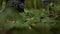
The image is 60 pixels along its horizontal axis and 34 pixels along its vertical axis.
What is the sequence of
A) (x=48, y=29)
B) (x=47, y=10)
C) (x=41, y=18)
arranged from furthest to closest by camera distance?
(x=47, y=10) → (x=41, y=18) → (x=48, y=29)

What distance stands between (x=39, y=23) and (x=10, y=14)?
0.43 metres

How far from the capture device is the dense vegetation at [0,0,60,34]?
1881 mm

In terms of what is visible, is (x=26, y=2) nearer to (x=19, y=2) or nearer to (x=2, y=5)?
(x=19, y=2)

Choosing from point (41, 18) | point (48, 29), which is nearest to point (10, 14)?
point (41, 18)

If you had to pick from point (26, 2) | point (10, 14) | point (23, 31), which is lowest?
point (23, 31)

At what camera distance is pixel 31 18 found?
Answer: 2.04m

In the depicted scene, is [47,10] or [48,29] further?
[47,10]

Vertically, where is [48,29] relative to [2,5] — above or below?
below

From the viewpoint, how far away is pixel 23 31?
Answer: 6.17 ft

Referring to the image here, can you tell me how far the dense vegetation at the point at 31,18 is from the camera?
1.88 m

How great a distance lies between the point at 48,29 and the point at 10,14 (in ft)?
1.85

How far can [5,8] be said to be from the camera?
2232 mm

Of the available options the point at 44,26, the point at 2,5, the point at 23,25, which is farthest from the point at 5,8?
the point at 44,26

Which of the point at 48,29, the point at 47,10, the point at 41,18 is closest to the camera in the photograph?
the point at 48,29
